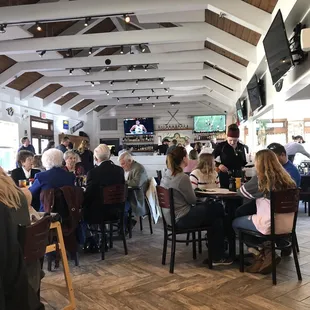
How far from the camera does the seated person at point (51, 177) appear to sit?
3.56 metres

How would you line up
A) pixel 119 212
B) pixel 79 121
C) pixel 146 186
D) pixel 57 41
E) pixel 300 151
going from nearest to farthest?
pixel 119 212 < pixel 146 186 < pixel 300 151 < pixel 57 41 < pixel 79 121

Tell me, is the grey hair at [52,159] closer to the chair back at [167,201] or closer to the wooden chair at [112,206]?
the wooden chair at [112,206]

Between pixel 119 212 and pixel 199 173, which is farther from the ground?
pixel 199 173

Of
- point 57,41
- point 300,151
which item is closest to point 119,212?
point 300,151

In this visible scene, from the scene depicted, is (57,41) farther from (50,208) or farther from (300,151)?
(300,151)

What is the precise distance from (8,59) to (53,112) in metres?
4.39

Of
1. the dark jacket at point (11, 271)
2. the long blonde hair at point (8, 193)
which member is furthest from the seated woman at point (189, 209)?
the dark jacket at point (11, 271)

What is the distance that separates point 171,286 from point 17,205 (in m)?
1.84

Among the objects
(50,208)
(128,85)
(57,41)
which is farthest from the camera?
(128,85)

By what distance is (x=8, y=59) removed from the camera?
9.21 meters

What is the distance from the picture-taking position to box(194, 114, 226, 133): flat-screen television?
15644 millimetres

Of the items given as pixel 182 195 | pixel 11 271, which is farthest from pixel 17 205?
pixel 182 195

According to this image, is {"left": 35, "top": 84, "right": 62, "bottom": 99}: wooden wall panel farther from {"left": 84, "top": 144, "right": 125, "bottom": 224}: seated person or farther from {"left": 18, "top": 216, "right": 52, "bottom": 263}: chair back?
{"left": 18, "top": 216, "right": 52, "bottom": 263}: chair back

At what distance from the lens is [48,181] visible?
3.56m
